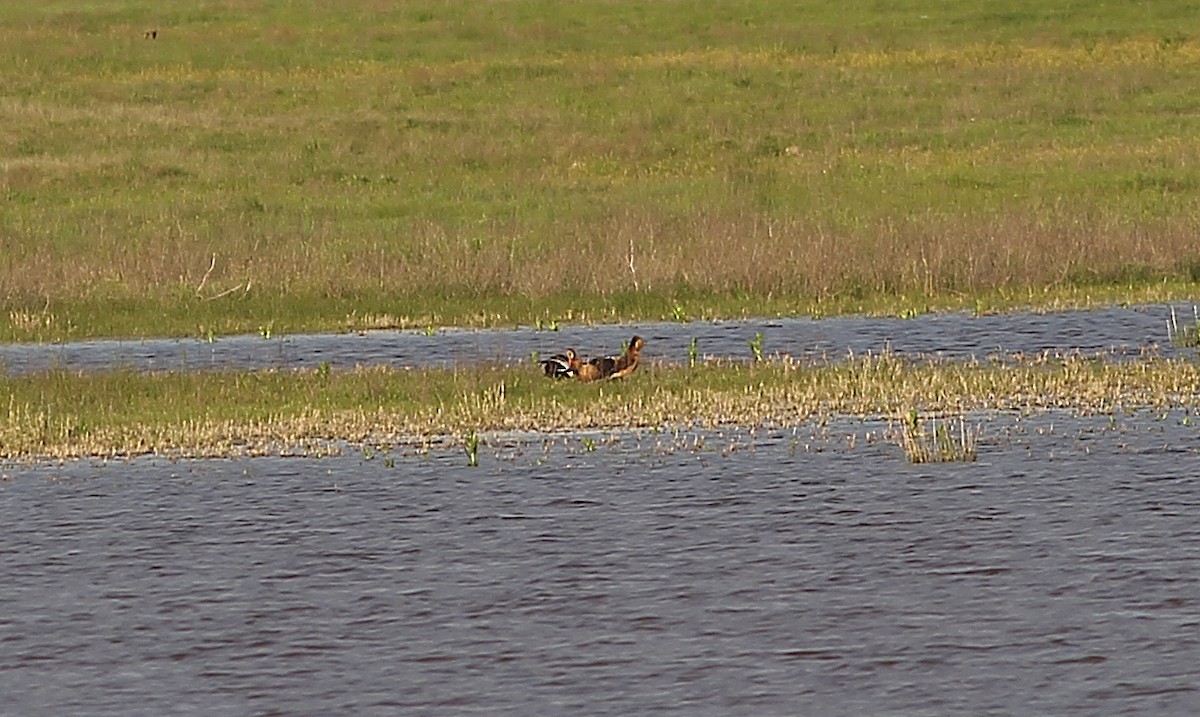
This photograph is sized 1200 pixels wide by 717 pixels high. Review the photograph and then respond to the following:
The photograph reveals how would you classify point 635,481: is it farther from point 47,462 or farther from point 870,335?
point 870,335

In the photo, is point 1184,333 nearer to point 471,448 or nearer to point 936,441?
point 936,441

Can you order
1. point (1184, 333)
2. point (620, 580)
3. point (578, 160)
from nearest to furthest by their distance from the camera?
1. point (620, 580)
2. point (1184, 333)
3. point (578, 160)

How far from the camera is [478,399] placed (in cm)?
1600

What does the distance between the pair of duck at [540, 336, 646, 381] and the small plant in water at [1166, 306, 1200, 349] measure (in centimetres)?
492

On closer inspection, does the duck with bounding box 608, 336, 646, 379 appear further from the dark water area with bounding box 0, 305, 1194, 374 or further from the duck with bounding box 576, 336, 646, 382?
the dark water area with bounding box 0, 305, 1194, 374

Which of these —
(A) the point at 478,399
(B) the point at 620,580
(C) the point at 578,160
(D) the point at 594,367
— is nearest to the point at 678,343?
(D) the point at 594,367

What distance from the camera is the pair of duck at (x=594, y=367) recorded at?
16.6 m

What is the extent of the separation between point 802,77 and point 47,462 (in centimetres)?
3002

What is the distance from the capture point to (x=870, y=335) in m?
20.1

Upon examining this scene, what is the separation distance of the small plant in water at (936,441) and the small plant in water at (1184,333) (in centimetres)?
445

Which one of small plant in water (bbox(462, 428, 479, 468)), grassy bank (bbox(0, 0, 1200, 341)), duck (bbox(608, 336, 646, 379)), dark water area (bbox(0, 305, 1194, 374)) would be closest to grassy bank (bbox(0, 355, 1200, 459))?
duck (bbox(608, 336, 646, 379))

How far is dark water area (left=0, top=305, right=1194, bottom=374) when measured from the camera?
61.9 feet

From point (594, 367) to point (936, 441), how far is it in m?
3.38

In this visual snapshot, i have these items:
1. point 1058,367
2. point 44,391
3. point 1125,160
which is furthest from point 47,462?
point 1125,160
